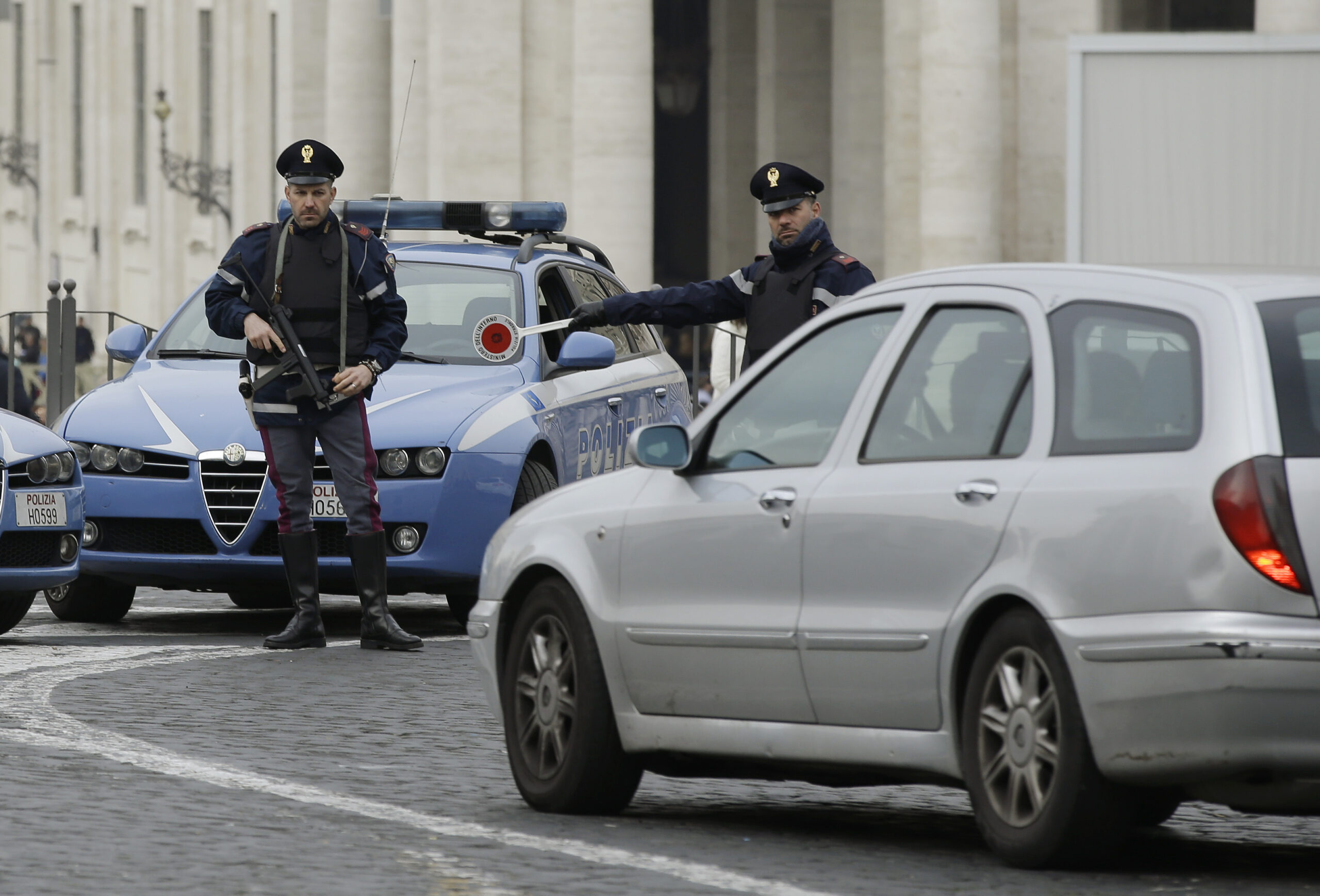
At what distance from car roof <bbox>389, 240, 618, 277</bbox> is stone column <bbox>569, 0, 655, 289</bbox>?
785 inches

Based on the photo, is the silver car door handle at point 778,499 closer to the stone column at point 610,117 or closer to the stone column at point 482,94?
the stone column at point 610,117

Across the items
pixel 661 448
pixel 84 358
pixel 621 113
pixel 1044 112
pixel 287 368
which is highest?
pixel 621 113

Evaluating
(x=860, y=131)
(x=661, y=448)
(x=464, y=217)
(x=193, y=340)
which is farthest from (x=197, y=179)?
(x=661, y=448)

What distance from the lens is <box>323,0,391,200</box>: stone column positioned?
42.7 metres

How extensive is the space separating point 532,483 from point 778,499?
5660 millimetres

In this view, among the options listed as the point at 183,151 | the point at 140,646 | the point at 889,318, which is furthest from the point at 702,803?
the point at 183,151

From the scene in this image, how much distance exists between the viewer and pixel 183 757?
8.15 m

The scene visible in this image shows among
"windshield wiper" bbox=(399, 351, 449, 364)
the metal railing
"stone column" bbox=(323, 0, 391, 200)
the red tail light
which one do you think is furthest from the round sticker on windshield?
"stone column" bbox=(323, 0, 391, 200)

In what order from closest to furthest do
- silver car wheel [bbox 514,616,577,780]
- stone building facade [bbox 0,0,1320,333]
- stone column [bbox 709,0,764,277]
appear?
silver car wheel [bbox 514,616,577,780]
stone building facade [bbox 0,0,1320,333]
stone column [bbox 709,0,764,277]

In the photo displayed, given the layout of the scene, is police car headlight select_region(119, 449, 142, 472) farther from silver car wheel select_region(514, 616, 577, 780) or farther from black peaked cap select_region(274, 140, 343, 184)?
silver car wheel select_region(514, 616, 577, 780)

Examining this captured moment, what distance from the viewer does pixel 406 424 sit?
1188 cm

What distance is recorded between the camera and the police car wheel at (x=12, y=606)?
11.8 metres

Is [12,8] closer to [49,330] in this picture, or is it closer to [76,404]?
[49,330]

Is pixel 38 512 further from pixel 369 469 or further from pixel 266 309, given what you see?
pixel 369 469
